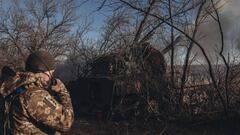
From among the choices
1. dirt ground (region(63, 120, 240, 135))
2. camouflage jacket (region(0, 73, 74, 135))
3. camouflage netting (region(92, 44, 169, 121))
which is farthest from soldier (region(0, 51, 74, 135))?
camouflage netting (region(92, 44, 169, 121))

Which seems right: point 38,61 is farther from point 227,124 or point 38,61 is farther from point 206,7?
point 206,7

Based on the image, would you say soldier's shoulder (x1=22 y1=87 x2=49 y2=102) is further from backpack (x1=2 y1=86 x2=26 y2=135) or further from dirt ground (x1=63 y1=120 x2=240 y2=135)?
dirt ground (x1=63 y1=120 x2=240 y2=135)

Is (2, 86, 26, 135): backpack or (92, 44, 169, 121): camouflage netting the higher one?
(92, 44, 169, 121): camouflage netting

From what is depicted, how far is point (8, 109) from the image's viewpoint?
150 inches

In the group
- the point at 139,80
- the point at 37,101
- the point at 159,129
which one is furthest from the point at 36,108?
the point at 139,80

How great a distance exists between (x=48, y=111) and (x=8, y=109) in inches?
14.8

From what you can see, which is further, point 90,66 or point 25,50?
point 25,50

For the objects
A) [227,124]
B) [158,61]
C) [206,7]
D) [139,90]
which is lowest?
[227,124]

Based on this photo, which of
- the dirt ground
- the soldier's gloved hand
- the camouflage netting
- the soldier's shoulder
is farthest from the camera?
the camouflage netting

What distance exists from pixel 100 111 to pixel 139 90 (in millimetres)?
1493

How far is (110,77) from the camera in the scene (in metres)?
11.3

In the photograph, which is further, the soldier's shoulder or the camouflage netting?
the camouflage netting

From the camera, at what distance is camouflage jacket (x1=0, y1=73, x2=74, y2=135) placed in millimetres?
3689

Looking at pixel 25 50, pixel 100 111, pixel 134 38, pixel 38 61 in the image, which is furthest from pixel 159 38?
pixel 38 61
